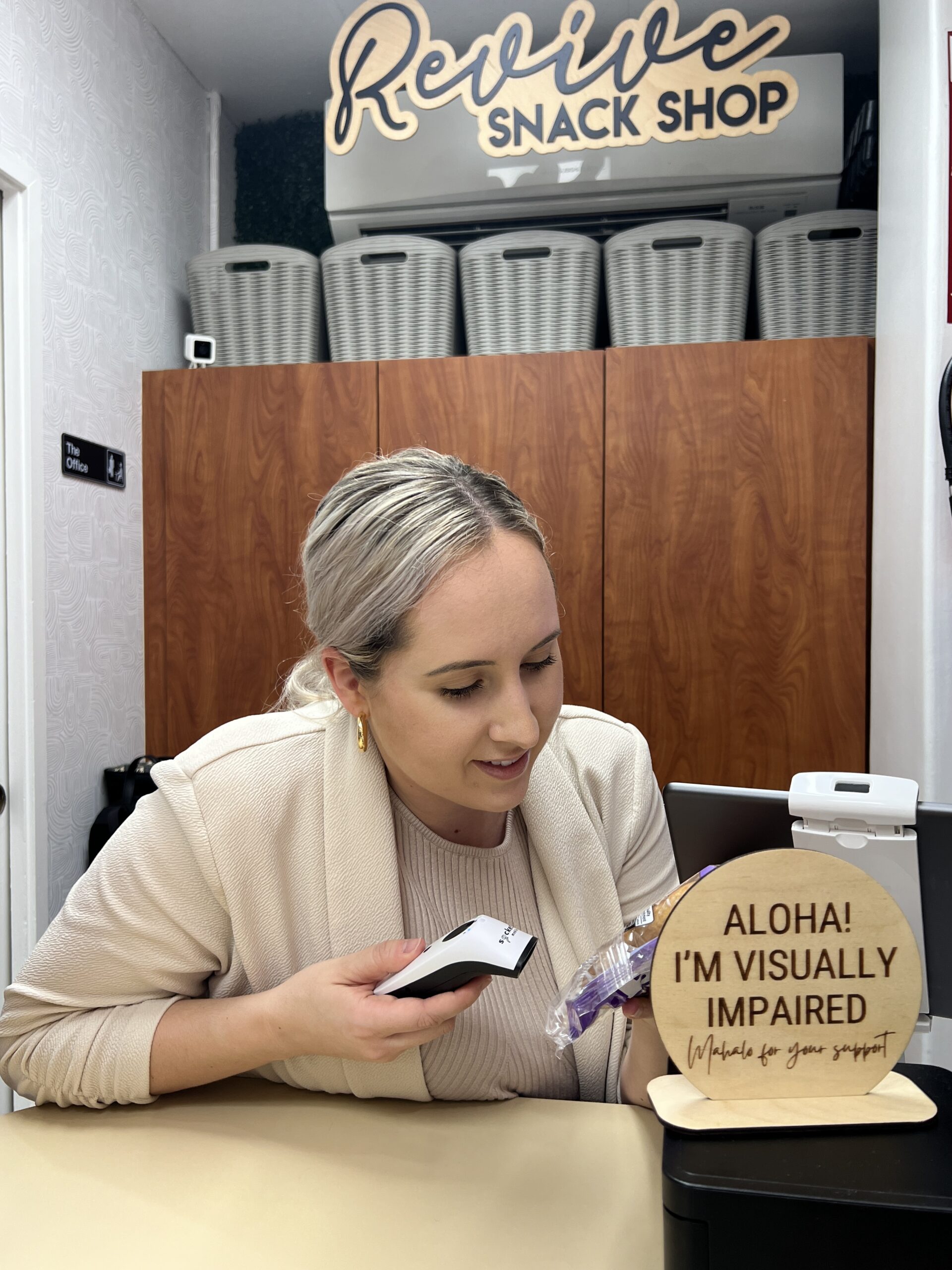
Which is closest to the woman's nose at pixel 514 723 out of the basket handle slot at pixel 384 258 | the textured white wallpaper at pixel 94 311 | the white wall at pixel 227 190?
the textured white wallpaper at pixel 94 311

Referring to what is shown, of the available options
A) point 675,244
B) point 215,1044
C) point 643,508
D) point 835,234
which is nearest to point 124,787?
point 643,508

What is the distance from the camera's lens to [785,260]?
225 cm

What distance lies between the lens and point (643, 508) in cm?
227

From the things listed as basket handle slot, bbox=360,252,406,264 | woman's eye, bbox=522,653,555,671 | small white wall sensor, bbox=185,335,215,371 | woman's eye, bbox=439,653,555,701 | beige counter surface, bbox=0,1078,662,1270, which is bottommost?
beige counter surface, bbox=0,1078,662,1270

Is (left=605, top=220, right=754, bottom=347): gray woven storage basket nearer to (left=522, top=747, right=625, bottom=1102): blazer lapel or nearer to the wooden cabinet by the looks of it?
the wooden cabinet

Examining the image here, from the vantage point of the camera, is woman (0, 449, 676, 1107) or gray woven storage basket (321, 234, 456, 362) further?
gray woven storage basket (321, 234, 456, 362)

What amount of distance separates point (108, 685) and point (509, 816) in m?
1.55

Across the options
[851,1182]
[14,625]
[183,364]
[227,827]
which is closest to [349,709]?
[227,827]

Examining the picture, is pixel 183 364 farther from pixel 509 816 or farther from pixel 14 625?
pixel 509 816

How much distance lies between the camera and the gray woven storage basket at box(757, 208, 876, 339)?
87.4 inches

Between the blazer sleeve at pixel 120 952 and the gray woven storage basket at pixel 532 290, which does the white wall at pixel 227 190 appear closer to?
the gray woven storage basket at pixel 532 290

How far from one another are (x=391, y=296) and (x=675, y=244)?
0.73m

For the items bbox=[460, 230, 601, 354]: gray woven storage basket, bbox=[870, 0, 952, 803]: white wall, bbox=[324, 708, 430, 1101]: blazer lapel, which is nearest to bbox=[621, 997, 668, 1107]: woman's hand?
bbox=[324, 708, 430, 1101]: blazer lapel

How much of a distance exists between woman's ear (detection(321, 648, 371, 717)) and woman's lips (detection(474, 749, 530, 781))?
0.17m
